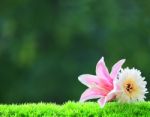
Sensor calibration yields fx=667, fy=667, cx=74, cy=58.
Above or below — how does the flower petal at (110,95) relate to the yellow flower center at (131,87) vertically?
below

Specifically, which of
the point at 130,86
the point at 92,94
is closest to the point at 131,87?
the point at 130,86

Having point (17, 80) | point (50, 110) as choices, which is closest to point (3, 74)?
point (17, 80)

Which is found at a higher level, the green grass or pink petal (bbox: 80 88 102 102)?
A: pink petal (bbox: 80 88 102 102)

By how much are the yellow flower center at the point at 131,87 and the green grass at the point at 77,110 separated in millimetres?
33

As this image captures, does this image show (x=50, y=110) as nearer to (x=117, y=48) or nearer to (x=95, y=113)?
(x=95, y=113)

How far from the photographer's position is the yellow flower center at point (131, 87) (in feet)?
5.91

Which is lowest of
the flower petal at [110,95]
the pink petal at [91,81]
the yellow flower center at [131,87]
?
the flower petal at [110,95]

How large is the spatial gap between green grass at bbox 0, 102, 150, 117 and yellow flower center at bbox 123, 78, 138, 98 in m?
0.03

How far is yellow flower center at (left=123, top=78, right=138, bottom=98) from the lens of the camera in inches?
70.9

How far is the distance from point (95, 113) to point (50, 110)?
5.0 inches

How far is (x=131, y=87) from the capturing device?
5.94 feet

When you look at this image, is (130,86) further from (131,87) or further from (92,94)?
(92,94)

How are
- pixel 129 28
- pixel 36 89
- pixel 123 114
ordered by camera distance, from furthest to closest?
pixel 129 28 < pixel 36 89 < pixel 123 114

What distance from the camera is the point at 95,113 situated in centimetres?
178
